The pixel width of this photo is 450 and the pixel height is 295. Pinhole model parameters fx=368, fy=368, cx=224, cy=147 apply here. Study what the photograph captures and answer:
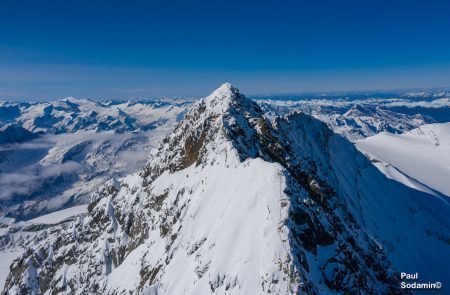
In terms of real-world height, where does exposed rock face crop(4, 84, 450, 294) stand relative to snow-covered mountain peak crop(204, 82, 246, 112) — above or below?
below

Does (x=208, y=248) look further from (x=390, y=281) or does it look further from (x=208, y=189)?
(x=390, y=281)

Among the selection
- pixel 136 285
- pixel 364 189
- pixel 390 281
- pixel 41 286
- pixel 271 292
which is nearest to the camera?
pixel 271 292

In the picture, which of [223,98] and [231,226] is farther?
[223,98]

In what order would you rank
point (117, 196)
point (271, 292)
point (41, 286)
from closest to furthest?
1. point (271, 292)
2. point (117, 196)
3. point (41, 286)

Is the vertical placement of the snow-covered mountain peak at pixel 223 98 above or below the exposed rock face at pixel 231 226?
above

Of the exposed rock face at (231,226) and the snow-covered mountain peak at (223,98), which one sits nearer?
the exposed rock face at (231,226)

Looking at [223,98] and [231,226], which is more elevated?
[223,98]

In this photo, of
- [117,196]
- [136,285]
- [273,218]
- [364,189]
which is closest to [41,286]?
[117,196]

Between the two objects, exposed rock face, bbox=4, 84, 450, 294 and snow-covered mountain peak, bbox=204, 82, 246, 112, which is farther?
snow-covered mountain peak, bbox=204, 82, 246, 112
